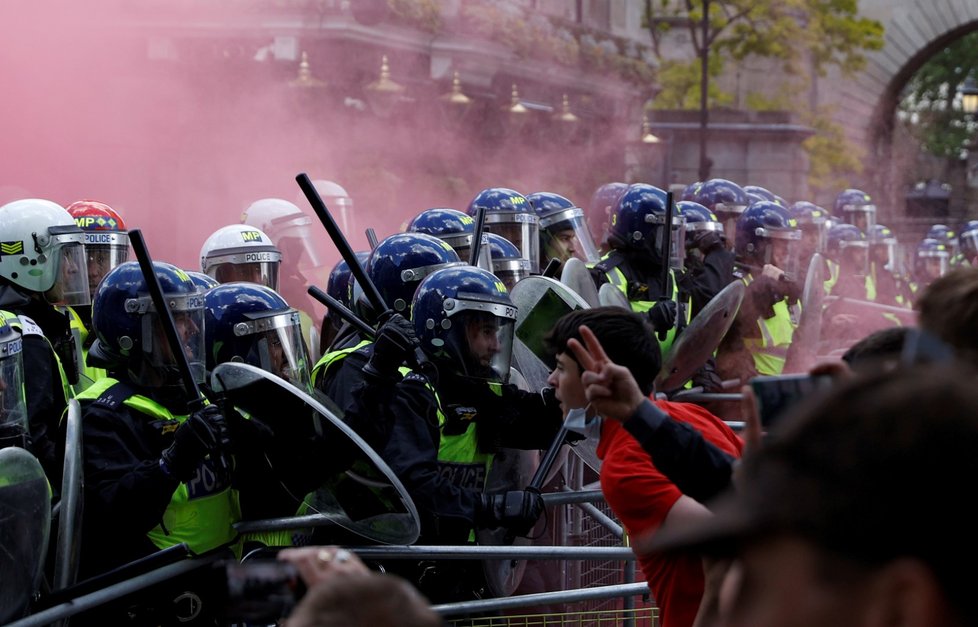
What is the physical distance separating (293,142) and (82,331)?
31.4 ft

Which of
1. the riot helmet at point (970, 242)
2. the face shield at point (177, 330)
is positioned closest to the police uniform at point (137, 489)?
the face shield at point (177, 330)

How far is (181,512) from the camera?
3.80m

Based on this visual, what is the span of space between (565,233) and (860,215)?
7314mm

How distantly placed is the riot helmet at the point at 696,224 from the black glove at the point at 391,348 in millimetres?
4365

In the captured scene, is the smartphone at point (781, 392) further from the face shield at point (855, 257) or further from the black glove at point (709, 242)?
the face shield at point (855, 257)

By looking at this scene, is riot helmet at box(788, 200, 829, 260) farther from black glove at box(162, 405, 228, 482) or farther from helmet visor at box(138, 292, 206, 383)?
black glove at box(162, 405, 228, 482)

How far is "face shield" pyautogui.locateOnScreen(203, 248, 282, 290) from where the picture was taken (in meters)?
6.20

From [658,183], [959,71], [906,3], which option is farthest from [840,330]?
[959,71]

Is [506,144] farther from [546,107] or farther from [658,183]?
[658,183]

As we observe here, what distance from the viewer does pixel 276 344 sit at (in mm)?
4172

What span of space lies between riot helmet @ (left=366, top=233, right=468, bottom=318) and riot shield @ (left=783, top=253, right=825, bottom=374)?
109 inches

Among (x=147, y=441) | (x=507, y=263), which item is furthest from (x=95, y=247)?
(x=147, y=441)

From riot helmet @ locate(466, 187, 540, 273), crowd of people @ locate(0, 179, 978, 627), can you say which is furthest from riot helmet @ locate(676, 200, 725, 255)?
riot helmet @ locate(466, 187, 540, 273)

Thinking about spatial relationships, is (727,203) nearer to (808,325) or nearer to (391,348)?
→ (808,325)
